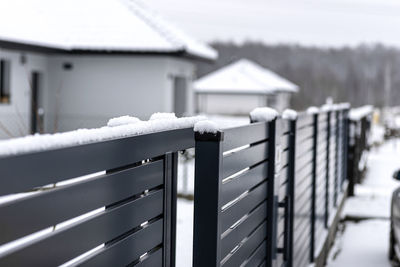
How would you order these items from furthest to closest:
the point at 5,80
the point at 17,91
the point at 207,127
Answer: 1. the point at 17,91
2. the point at 5,80
3. the point at 207,127

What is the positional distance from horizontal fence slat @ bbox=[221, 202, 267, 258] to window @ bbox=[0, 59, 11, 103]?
1420cm

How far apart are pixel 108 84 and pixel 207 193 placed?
56.2ft

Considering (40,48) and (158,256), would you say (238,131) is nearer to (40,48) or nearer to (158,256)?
(158,256)

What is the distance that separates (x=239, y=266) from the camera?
9.58ft

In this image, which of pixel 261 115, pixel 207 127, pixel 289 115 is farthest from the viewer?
pixel 289 115

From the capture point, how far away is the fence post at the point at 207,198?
2346mm

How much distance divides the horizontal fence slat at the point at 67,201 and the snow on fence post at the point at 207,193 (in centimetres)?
35

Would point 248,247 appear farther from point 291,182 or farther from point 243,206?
point 291,182

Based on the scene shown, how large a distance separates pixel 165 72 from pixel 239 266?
653 inches

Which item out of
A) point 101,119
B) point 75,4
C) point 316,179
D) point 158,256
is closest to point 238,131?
point 158,256

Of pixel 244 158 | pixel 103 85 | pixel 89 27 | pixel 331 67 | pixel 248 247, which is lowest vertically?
pixel 248 247

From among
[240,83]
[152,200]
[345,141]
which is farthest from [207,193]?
[240,83]

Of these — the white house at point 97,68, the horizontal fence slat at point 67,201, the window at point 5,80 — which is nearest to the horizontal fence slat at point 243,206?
the horizontal fence slat at point 67,201

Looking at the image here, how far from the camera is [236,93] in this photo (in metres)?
47.2
